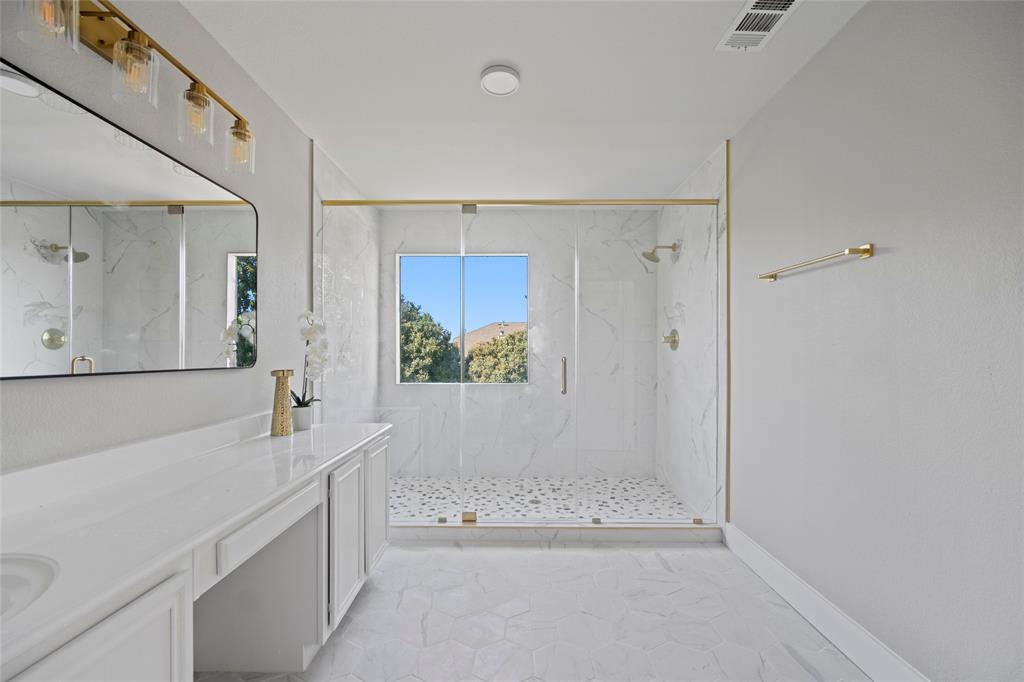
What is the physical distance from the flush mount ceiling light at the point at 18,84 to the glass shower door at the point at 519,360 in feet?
7.24

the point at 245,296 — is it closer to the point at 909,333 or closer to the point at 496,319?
the point at 496,319

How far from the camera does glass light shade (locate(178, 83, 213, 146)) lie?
1.58m

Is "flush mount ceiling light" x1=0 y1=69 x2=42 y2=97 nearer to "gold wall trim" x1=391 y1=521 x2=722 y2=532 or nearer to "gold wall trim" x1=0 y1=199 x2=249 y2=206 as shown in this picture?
"gold wall trim" x1=0 y1=199 x2=249 y2=206

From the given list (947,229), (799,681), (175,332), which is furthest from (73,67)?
(799,681)

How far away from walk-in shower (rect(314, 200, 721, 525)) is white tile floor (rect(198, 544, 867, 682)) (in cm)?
49

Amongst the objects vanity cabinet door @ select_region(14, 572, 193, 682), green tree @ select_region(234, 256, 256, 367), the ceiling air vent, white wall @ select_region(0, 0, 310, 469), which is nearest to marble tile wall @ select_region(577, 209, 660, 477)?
the ceiling air vent

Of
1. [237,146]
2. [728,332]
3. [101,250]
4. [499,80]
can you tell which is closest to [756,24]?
[499,80]

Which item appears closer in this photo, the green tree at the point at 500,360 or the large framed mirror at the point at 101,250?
the large framed mirror at the point at 101,250

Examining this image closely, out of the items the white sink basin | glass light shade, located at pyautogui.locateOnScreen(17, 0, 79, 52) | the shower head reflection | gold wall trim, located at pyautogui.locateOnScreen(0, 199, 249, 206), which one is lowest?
the white sink basin

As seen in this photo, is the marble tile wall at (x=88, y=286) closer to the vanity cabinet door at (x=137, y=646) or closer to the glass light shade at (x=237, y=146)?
the glass light shade at (x=237, y=146)

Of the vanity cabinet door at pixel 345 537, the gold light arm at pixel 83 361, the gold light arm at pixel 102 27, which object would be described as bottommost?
the vanity cabinet door at pixel 345 537

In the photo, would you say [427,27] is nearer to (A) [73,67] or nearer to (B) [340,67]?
(B) [340,67]

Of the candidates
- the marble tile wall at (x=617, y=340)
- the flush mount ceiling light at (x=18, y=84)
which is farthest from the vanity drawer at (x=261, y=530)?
the marble tile wall at (x=617, y=340)

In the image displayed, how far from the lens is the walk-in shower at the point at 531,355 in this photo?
3135mm
